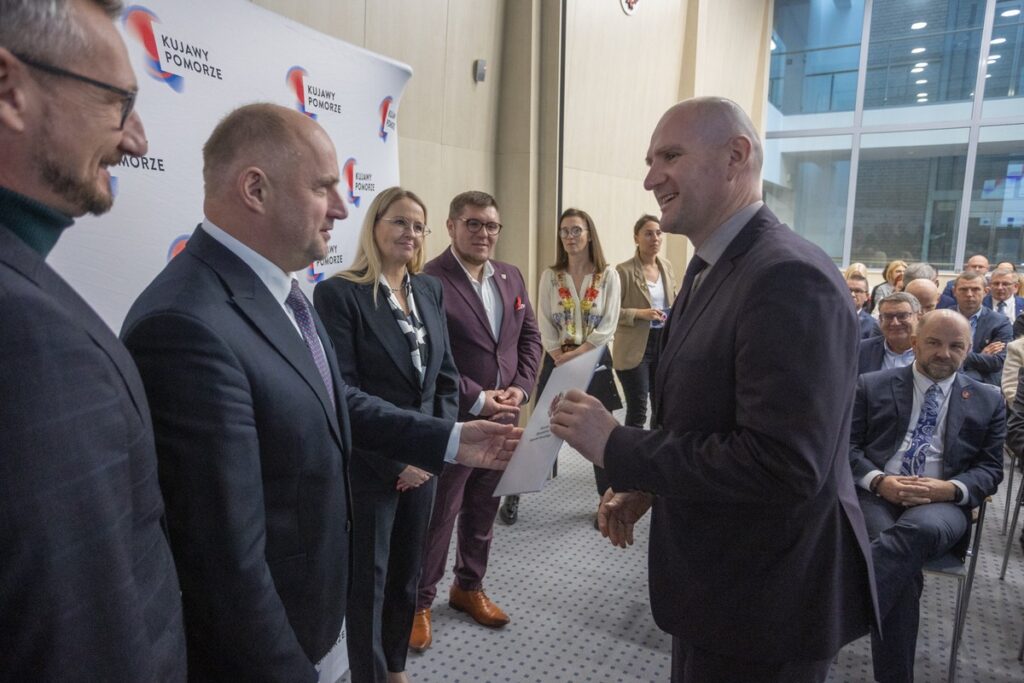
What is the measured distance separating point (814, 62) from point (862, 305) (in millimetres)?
6465

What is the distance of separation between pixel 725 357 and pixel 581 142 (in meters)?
4.65

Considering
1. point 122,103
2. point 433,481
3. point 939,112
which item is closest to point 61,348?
point 122,103

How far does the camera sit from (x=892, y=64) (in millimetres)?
9203

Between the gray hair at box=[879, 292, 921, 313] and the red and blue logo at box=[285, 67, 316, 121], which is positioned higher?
the red and blue logo at box=[285, 67, 316, 121]

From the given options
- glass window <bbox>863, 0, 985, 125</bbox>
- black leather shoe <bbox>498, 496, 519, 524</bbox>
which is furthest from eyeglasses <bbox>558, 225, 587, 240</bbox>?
glass window <bbox>863, 0, 985, 125</bbox>

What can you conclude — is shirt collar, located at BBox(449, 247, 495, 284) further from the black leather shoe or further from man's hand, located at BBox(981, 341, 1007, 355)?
man's hand, located at BBox(981, 341, 1007, 355)

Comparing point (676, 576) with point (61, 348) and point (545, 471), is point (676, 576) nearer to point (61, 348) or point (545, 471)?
point (545, 471)

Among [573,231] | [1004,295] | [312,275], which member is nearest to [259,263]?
[312,275]

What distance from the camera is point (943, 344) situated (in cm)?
270

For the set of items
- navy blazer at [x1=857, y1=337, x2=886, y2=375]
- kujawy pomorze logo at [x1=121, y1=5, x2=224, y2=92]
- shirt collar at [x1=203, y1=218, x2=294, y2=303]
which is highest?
kujawy pomorze logo at [x1=121, y1=5, x2=224, y2=92]

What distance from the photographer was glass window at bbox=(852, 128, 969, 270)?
29.5ft

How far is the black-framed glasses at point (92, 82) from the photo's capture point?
2.19 feet

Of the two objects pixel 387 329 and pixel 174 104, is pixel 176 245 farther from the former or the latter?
pixel 387 329

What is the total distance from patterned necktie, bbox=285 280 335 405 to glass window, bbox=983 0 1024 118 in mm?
10465
